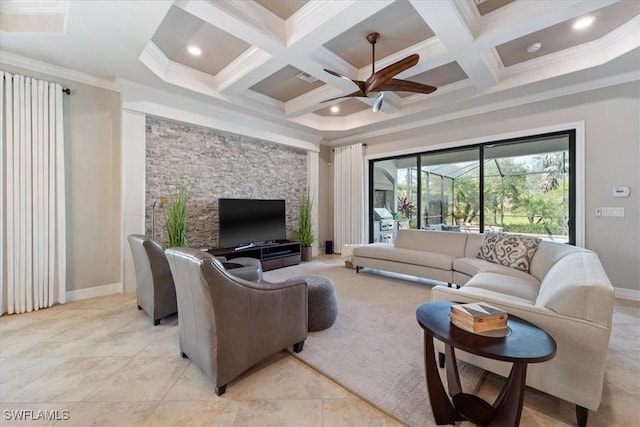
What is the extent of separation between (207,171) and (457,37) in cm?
412

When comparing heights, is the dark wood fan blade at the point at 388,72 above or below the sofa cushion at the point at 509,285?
above

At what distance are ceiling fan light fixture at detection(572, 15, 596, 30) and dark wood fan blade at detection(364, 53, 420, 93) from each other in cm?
173

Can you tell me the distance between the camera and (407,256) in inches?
171

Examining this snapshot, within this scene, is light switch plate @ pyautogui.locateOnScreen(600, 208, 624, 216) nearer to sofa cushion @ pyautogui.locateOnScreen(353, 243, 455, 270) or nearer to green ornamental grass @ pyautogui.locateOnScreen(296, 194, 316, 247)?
sofa cushion @ pyautogui.locateOnScreen(353, 243, 455, 270)

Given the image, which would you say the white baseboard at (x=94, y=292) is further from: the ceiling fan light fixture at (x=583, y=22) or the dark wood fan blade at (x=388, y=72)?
the ceiling fan light fixture at (x=583, y=22)

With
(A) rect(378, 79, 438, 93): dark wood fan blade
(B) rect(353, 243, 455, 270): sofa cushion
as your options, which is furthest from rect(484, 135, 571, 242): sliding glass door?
(A) rect(378, 79, 438, 93): dark wood fan blade

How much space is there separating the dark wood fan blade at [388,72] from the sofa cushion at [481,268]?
248 centimetres

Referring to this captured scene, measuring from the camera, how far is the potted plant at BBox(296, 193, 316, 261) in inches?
235

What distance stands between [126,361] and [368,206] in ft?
17.6

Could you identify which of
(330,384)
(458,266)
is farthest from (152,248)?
(458,266)

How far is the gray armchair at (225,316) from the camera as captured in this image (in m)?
1.67

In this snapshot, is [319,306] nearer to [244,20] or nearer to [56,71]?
[244,20]

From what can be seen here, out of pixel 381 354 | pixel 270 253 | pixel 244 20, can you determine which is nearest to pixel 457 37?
pixel 244 20

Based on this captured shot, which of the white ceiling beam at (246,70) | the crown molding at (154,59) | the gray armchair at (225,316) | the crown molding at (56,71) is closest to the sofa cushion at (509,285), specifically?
the gray armchair at (225,316)
